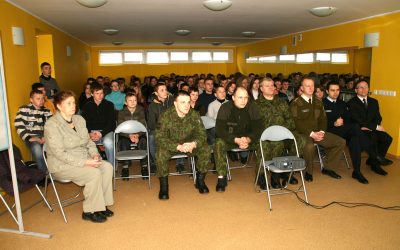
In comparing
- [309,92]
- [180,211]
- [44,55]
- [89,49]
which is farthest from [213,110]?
[89,49]

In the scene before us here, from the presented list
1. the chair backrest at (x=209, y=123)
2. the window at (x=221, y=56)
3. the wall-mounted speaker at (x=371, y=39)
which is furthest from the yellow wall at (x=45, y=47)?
the window at (x=221, y=56)

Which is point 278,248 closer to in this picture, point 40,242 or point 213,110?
point 40,242

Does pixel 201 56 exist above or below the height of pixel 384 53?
above

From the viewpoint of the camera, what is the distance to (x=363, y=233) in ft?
9.96

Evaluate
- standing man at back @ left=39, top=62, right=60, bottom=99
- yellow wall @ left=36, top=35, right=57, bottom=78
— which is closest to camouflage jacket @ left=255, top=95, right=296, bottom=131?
standing man at back @ left=39, top=62, right=60, bottom=99

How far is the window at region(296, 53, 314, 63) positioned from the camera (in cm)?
931

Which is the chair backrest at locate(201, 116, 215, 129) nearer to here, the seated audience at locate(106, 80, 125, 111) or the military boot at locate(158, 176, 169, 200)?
the military boot at locate(158, 176, 169, 200)

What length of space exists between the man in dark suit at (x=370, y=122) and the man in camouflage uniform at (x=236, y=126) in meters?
1.74

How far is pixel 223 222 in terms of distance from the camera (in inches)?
130

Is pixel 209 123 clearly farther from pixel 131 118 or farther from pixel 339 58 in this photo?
pixel 339 58

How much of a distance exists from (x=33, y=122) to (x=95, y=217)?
194 centimetres

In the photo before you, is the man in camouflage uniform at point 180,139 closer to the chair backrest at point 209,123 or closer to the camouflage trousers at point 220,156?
the camouflage trousers at point 220,156

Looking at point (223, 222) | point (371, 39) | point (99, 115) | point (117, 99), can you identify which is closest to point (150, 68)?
point (117, 99)

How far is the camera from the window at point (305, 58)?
367 inches
